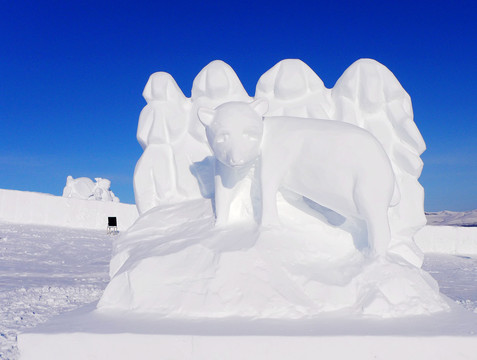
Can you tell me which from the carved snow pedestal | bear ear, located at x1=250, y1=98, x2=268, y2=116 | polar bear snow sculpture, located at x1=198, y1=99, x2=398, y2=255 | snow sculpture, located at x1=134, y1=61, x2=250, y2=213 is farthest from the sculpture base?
snow sculpture, located at x1=134, y1=61, x2=250, y2=213

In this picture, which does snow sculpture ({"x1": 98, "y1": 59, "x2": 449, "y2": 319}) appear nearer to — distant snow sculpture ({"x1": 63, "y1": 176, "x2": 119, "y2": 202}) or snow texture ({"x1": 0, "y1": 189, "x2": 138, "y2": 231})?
snow texture ({"x1": 0, "y1": 189, "x2": 138, "y2": 231})

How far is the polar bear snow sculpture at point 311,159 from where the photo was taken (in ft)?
10.3

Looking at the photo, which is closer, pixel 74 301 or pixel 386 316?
pixel 386 316

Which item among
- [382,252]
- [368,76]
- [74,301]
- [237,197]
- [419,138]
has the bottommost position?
[74,301]

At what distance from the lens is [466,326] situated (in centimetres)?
269

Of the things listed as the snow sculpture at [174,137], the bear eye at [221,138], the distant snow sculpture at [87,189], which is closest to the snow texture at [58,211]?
the distant snow sculpture at [87,189]

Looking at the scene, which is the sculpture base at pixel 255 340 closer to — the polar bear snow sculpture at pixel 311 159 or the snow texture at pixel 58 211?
the polar bear snow sculpture at pixel 311 159

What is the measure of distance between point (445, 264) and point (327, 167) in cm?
817

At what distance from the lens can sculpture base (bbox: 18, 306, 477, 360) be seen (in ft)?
7.90

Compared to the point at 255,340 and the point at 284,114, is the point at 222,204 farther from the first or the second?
the point at 284,114

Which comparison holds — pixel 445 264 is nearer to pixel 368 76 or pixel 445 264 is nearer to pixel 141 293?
pixel 368 76

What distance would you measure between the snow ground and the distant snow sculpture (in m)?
4.78

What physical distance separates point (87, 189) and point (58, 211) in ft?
11.9

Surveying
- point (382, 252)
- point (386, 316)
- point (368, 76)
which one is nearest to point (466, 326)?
point (386, 316)
